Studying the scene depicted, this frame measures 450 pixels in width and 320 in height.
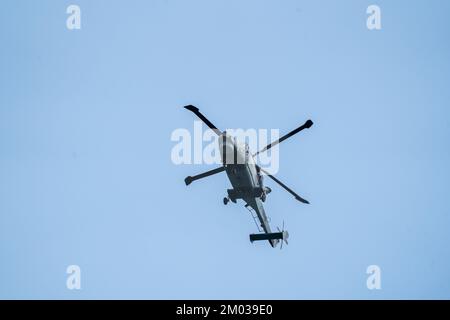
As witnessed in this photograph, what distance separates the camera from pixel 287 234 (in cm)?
4909

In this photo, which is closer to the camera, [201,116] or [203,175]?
[201,116]

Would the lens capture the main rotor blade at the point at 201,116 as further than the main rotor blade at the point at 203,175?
No

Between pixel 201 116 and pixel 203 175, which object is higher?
pixel 201 116

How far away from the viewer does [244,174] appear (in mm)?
42750

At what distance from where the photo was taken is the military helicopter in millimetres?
41344

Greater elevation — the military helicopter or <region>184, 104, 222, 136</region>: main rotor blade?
<region>184, 104, 222, 136</region>: main rotor blade

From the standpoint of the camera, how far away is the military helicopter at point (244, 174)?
41344 mm

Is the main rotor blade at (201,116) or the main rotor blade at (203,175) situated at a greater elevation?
the main rotor blade at (201,116)

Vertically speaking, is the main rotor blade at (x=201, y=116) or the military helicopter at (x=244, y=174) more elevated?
the main rotor blade at (x=201, y=116)

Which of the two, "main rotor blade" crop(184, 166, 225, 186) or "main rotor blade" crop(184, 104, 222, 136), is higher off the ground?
"main rotor blade" crop(184, 104, 222, 136)

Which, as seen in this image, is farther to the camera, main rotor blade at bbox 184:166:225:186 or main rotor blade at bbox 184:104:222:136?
main rotor blade at bbox 184:166:225:186
